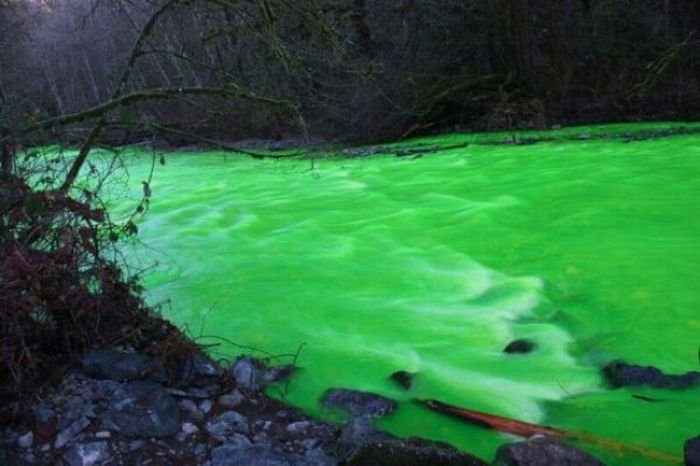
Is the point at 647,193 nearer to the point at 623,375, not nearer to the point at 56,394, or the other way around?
the point at 623,375

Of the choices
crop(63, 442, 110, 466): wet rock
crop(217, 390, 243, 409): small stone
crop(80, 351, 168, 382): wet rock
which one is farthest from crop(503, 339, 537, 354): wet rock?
crop(63, 442, 110, 466): wet rock

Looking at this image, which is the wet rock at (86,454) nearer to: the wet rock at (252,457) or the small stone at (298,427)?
the wet rock at (252,457)

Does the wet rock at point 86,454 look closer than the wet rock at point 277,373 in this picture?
Yes

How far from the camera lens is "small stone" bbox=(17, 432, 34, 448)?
3.18 meters

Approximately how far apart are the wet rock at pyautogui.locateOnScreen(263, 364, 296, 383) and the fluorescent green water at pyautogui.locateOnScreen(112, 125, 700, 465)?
110 millimetres

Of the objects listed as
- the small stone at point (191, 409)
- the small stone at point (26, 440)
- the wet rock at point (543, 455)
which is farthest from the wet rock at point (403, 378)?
the small stone at point (26, 440)

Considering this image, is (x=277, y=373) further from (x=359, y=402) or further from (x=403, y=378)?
(x=403, y=378)

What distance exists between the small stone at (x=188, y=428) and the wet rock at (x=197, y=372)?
1.07 ft

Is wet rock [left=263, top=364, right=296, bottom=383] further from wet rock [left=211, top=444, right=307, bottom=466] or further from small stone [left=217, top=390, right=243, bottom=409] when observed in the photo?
wet rock [left=211, top=444, right=307, bottom=466]

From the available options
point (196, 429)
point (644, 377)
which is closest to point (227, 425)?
point (196, 429)

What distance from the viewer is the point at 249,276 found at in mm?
6629

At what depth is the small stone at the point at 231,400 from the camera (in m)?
3.73

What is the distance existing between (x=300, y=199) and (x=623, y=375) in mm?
7381

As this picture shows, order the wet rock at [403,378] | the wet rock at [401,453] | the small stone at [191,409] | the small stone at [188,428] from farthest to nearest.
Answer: the wet rock at [403,378] < the small stone at [191,409] < the small stone at [188,428] < the wet rock at [401,453]
